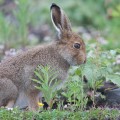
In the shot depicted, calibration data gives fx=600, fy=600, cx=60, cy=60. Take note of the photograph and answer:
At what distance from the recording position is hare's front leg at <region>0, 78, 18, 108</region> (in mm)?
7449

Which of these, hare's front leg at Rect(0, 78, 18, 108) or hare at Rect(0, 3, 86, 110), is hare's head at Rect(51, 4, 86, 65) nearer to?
hare at Rect(0, 3, 86, 110)

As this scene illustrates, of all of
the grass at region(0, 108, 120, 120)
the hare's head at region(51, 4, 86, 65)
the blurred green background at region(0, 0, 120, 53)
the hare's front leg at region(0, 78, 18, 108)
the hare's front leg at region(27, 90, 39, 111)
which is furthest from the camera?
the blurred green background at region(0, 0, 120, 53)

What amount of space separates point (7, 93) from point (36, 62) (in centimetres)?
65

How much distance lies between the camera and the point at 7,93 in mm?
7453

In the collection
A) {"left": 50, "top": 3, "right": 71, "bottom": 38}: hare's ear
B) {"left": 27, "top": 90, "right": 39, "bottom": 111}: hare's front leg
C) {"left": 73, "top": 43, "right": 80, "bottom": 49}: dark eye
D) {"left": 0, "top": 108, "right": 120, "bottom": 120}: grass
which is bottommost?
{"left": 0, "top": 108, "right": 120, "bottom": 120}: grass

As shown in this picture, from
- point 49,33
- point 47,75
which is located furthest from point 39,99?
point 49,33

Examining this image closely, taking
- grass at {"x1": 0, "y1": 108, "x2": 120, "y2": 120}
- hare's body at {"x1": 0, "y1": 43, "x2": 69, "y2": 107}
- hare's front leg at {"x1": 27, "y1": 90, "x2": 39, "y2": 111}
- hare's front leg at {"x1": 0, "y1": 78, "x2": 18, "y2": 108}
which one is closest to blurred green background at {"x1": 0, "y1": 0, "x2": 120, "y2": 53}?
hare's body at {"x1": 0, "y1": 43, "x2": 69, "y2": 107}

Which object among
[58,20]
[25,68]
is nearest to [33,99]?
[25,68]

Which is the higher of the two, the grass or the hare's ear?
the hare's ear

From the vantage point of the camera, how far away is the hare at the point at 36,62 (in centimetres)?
753

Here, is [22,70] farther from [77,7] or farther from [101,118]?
[77,7]

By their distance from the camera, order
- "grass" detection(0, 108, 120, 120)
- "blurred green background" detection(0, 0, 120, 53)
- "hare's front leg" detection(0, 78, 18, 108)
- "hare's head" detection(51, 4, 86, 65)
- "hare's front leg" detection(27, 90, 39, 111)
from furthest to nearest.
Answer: "blurred green background" detection(0, 0, 120, 53), "hare's head" detection(51, 4, 86, 65), "hare's front leg" detection(27, 90, 39, 111), "hare's front leg" detection(0, 78, 18, 108), "grass" detection(0, 108, 120, 120)

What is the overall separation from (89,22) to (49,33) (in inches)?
76.2

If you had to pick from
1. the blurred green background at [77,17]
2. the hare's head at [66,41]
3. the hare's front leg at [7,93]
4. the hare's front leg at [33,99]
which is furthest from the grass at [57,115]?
the blurred green background at [77,17]
